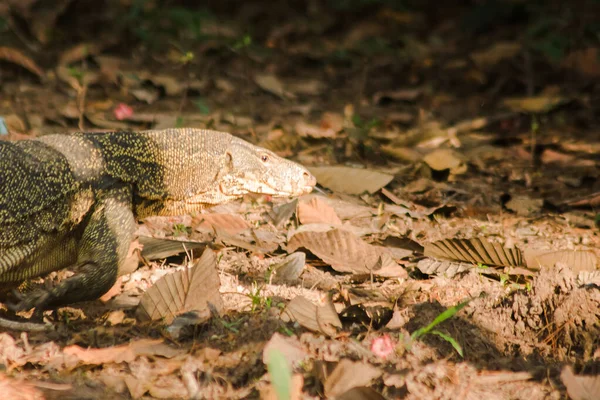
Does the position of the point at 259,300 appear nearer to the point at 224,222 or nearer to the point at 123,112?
the point at 224,222

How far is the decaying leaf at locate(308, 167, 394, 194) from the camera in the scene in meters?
5.49

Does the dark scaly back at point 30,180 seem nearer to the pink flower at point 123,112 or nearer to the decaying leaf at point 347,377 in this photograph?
the decaying leaf at point 347,377

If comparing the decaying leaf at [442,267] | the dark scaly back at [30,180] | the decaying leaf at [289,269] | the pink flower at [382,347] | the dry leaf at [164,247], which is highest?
the dark scaly back at [30,180]

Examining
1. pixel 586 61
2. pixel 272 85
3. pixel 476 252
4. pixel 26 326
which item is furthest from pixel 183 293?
pixel 586 61

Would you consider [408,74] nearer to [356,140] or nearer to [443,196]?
[356,140]

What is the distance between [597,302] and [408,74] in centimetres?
623

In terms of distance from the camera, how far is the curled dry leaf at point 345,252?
13.3 feet

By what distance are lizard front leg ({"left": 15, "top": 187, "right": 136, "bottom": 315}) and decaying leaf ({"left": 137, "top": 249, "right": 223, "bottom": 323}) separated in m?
0.44

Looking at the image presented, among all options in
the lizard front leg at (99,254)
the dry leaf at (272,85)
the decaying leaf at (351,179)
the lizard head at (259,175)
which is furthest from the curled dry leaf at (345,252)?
the dry leaf at (272,85)

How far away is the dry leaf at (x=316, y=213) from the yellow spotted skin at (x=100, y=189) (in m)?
0.20

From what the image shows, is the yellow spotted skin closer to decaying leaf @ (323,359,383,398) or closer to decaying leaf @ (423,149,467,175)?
decaying leaf @ (323,359,383,398)

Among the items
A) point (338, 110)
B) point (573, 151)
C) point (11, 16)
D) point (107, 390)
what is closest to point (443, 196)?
point (573, 151)

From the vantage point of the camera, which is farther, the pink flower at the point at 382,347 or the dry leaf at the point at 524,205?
the dry leaf at the point at 524,205

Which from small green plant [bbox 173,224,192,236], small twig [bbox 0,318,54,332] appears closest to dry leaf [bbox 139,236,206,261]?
small green plant [bbox 173,224,192,236]
